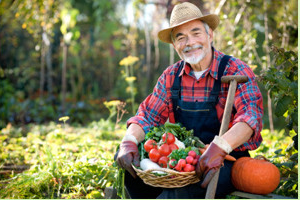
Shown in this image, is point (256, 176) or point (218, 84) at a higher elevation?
point (218, 84)

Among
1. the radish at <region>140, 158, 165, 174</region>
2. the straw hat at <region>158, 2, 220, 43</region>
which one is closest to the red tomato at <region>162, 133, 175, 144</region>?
the radish at <region>140, 158, 165, 174</region>

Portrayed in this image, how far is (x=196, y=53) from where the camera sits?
2551 mm

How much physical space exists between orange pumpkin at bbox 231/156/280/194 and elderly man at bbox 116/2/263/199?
0.30 ft

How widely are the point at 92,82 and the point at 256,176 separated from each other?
26.3ft

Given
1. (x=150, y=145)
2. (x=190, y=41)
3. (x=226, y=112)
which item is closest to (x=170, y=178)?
(x=150, y=145)

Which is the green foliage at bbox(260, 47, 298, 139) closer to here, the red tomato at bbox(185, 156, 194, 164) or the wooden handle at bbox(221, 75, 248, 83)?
the wooden handle at bbox(221, 75, 248, 83)

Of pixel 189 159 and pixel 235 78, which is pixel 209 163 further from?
pixel 235 78

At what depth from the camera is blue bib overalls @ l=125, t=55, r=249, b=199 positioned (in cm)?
232

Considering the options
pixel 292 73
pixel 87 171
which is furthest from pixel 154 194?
pixel 292 73

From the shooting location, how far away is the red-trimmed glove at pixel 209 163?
2023 millimetres

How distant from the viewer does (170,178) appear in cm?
203

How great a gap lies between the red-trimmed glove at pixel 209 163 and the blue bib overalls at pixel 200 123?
7.4 inches

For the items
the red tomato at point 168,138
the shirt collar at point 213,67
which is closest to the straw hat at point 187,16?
the shirt collar at point 213,67

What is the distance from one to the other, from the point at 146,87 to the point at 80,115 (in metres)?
2.21
